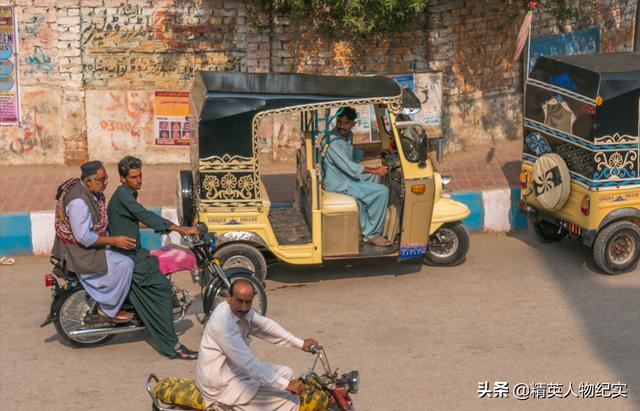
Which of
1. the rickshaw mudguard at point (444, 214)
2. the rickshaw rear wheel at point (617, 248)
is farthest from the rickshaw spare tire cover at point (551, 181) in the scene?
the rickshaw mudguard at point (444, 214)

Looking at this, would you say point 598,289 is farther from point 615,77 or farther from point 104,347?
point 104,347

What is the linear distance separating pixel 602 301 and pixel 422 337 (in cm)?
206

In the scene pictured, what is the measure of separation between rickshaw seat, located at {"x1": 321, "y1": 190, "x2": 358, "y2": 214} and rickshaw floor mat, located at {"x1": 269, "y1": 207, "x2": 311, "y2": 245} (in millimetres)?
416

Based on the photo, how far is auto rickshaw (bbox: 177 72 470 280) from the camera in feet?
33.1

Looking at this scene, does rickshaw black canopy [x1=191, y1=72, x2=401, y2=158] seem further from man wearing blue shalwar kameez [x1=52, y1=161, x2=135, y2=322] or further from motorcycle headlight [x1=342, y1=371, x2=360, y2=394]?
motorcycle headlight [x1=342, y1=371, x2=360, y2=394]

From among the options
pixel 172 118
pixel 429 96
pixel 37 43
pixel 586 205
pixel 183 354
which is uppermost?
pixel 37 43

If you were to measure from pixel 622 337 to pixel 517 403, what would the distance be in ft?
5.84

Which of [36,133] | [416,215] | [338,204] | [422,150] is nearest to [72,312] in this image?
[338,204]

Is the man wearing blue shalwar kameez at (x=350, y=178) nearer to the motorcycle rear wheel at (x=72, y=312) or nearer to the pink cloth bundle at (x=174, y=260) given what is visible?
the pink cloth bundle at (x=174, y=260)

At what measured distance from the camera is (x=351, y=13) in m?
13.9

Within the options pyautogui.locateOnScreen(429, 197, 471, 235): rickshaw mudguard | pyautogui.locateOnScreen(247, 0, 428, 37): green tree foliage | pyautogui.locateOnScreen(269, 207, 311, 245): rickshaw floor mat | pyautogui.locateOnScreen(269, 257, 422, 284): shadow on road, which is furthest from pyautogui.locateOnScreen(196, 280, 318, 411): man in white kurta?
pyautogui.locateOnScreen(247, 0, 428, 37): green tree foliage

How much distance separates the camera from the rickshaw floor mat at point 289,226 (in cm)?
1074

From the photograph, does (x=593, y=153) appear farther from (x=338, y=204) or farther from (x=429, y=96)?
(x=429, y=96)

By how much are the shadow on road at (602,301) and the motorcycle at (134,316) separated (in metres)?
3.14
